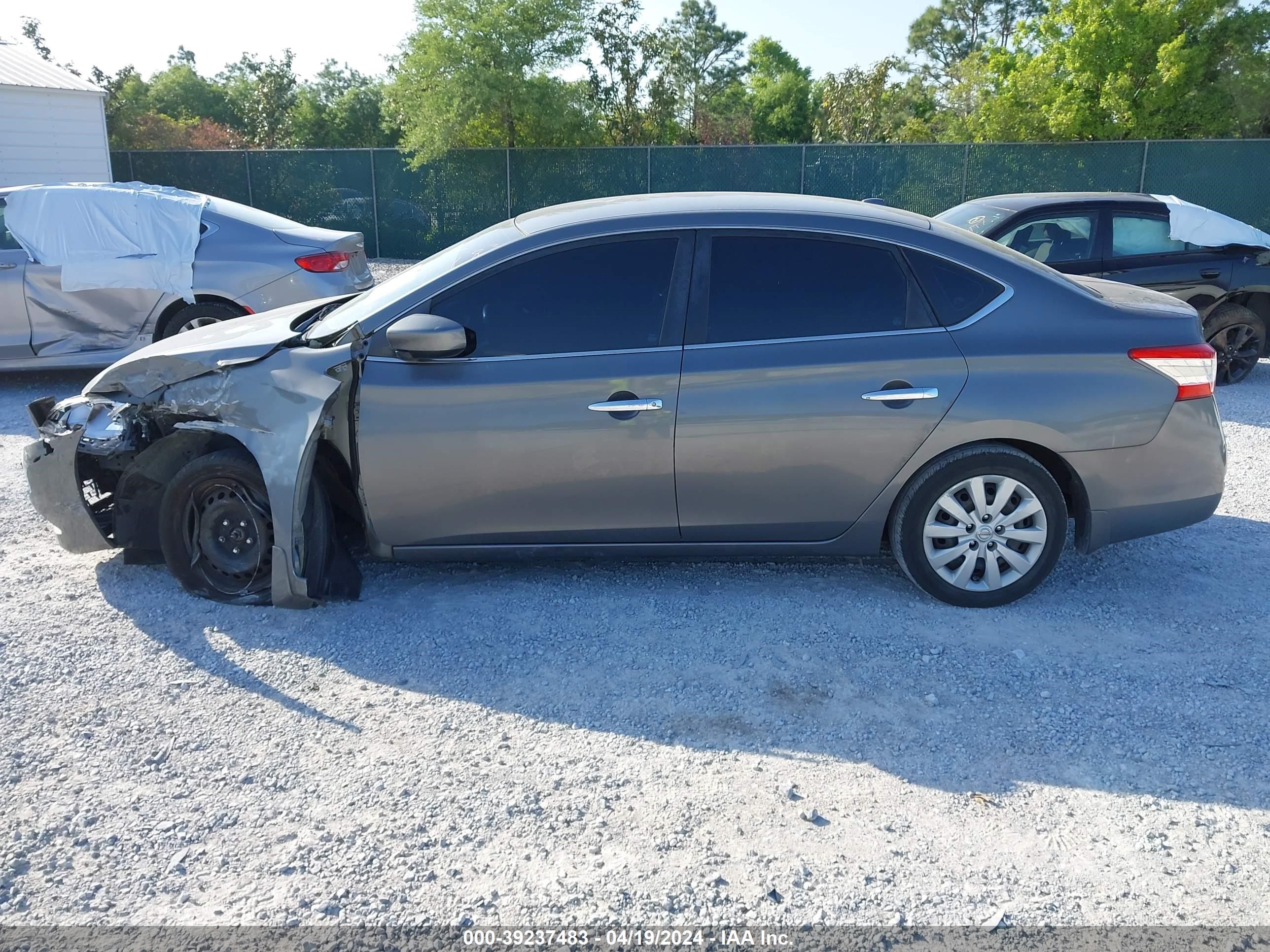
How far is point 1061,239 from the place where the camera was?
8.95 meters

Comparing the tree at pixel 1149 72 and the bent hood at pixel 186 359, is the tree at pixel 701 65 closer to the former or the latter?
the tree at pixel 1149 72

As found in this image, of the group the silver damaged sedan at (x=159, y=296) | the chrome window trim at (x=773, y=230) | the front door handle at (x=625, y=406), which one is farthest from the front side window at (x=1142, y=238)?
the silver damaged sedan at (x=159, y=296)

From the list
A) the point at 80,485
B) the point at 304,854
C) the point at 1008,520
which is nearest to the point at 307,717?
the point at 304,854

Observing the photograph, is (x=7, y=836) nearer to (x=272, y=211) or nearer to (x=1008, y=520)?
(x=1008, y=520)

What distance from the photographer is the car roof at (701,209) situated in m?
4.55

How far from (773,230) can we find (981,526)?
1591mm

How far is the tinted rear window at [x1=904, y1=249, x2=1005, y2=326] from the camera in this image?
4.45m

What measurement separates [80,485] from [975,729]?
4.03 meters

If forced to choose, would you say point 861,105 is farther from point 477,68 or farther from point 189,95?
point 189,95

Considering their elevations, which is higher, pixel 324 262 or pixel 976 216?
pixel 976 216

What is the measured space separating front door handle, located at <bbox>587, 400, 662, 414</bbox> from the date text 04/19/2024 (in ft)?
7.20

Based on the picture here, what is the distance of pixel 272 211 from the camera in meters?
20.9

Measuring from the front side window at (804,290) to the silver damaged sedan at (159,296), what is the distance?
4787 mm

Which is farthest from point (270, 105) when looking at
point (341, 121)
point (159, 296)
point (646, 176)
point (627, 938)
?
point (627, 938)
